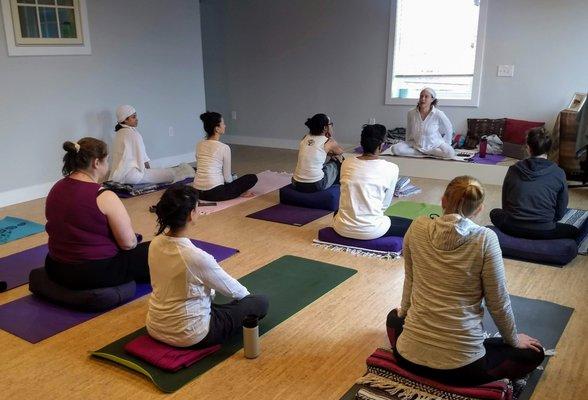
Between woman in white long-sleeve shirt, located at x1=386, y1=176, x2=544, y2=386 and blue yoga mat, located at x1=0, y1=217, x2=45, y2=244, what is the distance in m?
3.44

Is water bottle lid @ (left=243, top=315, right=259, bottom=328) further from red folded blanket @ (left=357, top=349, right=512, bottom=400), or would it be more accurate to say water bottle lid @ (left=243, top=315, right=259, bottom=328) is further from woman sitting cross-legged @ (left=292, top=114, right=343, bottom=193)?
woman sitting cross-legged @ (left=292, top=114, right=343, bottom=193)

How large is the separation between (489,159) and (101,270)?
14.6 feet

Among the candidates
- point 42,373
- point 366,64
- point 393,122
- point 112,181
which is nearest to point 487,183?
point 393,122

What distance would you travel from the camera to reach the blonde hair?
1.96m

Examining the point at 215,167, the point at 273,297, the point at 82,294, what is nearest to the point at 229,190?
the point at 215,167

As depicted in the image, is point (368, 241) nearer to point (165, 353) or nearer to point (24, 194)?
point (165, 353)

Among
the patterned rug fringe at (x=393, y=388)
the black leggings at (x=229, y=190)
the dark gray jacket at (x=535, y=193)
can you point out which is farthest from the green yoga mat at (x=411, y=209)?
the patterned rug fringe at (x=393, y=388)

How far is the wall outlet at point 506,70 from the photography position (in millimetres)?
6309

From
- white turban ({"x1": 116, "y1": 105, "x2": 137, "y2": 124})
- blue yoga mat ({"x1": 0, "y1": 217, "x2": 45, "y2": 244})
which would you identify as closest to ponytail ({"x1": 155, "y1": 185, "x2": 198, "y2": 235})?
blue yoga mat ({"x1": 0, "y1": 217, "x2": 45, "y2": 244})

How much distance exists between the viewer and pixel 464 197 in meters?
1.96

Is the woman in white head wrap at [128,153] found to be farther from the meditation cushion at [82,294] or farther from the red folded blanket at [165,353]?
the red folded blanket at [165,353]

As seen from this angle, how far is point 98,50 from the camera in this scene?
230 inches

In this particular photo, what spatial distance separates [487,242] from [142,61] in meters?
5.40

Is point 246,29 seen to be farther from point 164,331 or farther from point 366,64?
point 164,331
